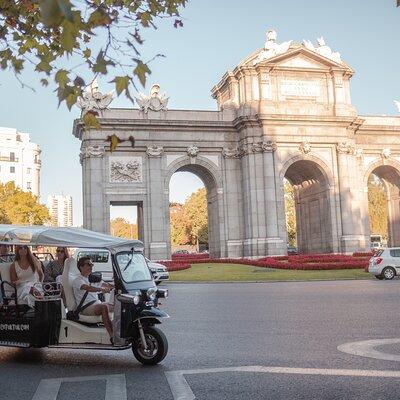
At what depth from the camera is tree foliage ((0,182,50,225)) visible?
237 ft

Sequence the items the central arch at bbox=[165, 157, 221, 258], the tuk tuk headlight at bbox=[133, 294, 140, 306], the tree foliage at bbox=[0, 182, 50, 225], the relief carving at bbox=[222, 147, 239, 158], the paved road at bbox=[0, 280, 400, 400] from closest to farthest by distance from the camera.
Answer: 1. the paved road at bbox=[0, 280, 400, 400]
2. the tuk tuk headlight at bbox=[133, 294, 140, 306]
3. the central arch at bbox=[165, 157, 221, 258]
4. the relief carving at bbox=[222, 147, 239, 158]
5. the tree foliage at bbox=[0, 182, 50, 225]

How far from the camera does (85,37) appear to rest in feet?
26.0

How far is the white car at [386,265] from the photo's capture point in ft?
92.0

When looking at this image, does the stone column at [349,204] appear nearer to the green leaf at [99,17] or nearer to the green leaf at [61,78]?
the green leaf at [61,78]

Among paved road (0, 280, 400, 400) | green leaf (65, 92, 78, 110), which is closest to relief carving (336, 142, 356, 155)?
paved road (0, 280, 400, 400)

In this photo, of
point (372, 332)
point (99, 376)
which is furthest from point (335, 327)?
point (99, 376)

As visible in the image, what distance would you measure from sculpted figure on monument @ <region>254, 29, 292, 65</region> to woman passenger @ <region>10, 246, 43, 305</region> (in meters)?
36.2

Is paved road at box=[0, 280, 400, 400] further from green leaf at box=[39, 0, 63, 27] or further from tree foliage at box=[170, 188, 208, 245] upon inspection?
tree foliage at box=[170, 188, 208, 245]

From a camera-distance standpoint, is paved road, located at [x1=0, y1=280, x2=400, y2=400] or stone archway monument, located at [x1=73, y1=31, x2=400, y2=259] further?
stone archway monument, located at [x1=73, y1=31, x2=400, y2=259]

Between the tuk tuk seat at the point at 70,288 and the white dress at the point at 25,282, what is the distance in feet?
2.35

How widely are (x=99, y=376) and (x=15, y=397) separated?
1.42 meters

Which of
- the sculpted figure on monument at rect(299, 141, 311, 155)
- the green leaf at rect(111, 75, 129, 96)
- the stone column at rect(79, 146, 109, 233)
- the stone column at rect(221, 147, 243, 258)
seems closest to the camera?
the green leaf at rect(111, 75, 129, 96)

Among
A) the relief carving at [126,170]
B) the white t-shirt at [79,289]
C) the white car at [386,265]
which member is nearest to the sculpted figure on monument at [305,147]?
the relief carving at [126,170]

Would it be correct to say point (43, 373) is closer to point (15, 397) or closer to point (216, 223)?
point (15, 397)
